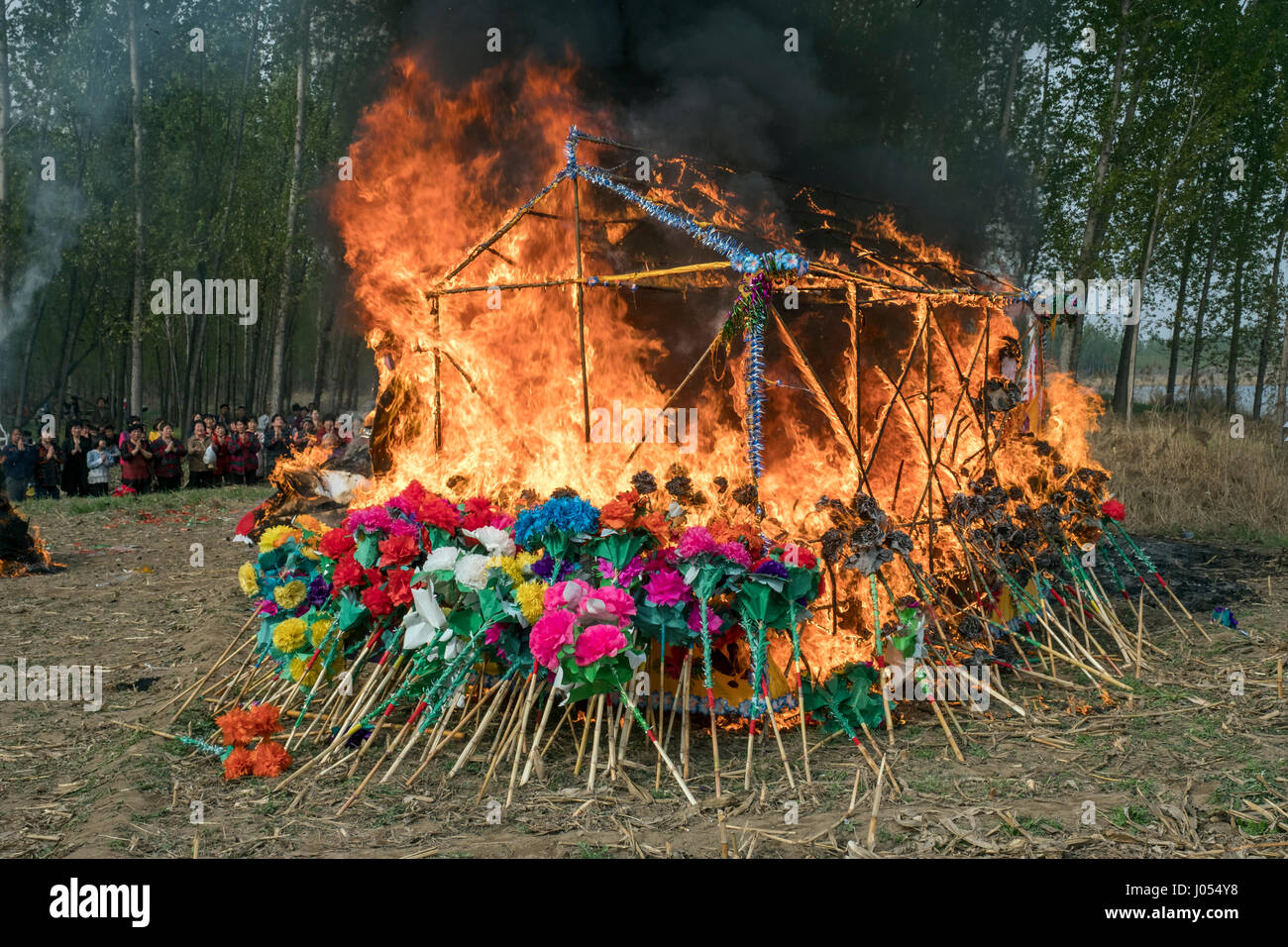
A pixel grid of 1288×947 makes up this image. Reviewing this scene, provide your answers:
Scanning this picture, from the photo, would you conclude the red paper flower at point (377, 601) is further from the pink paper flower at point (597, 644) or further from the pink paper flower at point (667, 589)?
the pink paper flower at point (667, 589)

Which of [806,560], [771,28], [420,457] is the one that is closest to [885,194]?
[771,28]

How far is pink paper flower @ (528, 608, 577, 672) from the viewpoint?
14.6 ft

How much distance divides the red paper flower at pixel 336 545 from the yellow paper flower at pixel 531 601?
54.9 inches

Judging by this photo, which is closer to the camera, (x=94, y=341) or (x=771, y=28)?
(x=771, y=28)

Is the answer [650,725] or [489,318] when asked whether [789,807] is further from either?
[489,318]

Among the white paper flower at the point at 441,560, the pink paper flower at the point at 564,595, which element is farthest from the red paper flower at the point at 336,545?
the pink paper flower at the point at 564,595

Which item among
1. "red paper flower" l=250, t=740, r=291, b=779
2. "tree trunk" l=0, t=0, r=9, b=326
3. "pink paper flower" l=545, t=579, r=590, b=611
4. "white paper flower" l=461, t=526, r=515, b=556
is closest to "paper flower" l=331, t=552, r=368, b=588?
"white paper flower" l=461, t=526, r=515, b=556

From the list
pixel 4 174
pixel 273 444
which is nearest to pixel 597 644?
pixel 273 444

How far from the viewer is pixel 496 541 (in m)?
5.25

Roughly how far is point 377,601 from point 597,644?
156cm

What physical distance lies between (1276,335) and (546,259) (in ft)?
85.9

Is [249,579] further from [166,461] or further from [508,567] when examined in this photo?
[166,461]

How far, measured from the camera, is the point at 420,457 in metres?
8.93

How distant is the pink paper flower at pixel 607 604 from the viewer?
4656 millimetres
